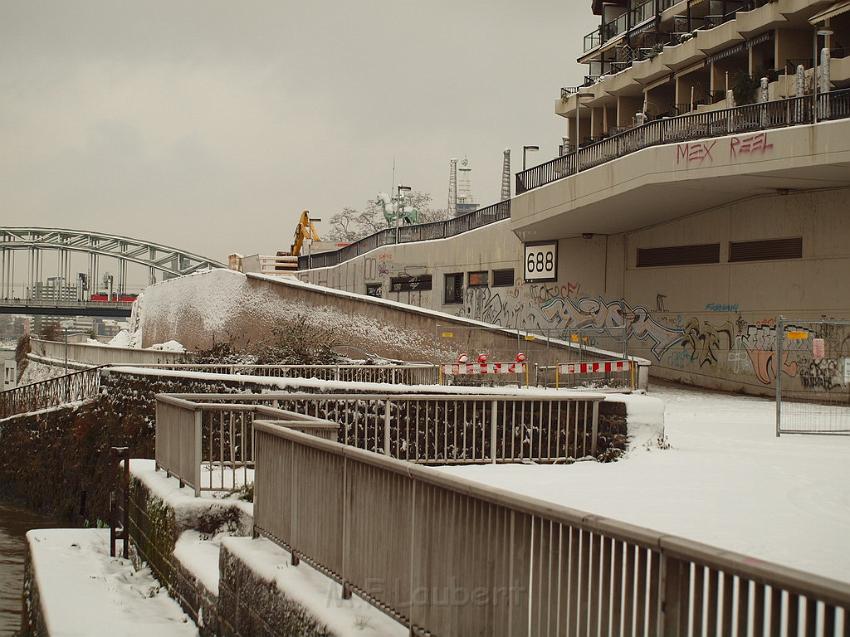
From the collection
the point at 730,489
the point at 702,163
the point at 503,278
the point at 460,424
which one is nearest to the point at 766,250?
the point at 702,163

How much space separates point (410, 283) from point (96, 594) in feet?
127

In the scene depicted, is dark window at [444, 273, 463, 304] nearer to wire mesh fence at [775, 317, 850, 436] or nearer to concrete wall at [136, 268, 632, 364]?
concrete wall at [136, 268, 632, 364]

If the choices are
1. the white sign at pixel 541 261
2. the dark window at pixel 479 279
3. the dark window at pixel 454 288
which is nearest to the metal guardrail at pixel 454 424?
the white sign at pixel 541 261

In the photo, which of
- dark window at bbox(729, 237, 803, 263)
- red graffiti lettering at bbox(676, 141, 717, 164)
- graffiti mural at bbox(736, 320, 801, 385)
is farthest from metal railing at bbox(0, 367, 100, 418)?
dark window at bbox(729, 237, 803, 263)

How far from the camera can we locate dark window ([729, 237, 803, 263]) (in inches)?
1096

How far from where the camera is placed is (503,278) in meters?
42.5

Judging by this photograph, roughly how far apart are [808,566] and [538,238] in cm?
3225

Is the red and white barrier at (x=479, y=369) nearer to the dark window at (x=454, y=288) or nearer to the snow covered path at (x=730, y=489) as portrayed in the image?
the snow covered path at (x=730, y=489)

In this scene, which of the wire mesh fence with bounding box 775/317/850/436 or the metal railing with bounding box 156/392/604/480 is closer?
the metal railing with bounding box 156/392/604/480

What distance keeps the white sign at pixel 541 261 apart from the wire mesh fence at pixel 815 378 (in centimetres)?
1253

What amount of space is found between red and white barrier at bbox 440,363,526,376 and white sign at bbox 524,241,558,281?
11.8 metres

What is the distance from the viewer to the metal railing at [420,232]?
43.4 meters

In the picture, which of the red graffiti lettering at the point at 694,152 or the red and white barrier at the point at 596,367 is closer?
the red and white barrier at the point at 596,367

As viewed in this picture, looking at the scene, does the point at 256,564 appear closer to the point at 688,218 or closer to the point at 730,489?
the point at 730,489
